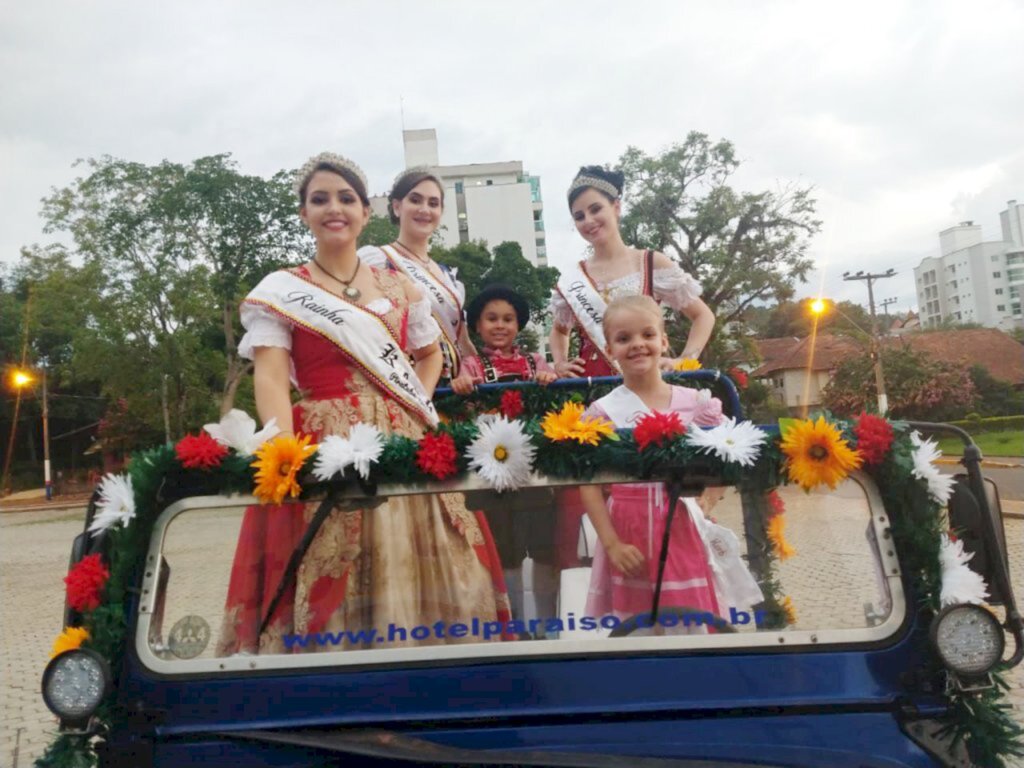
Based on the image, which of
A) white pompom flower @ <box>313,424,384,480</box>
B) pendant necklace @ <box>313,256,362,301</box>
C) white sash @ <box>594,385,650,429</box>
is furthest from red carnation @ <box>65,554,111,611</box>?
white sash @ <box>594,385,650,429</box>

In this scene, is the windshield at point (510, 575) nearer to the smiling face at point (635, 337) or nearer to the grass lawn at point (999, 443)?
the smiling face at point (635, 337)

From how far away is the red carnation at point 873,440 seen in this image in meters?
2.09

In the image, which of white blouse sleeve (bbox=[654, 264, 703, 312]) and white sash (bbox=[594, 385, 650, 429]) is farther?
white blouse sleeve (bbox=[654, 264, 703, 312])

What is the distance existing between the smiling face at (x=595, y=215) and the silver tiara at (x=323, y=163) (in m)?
1.28

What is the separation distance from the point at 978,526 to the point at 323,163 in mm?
2319

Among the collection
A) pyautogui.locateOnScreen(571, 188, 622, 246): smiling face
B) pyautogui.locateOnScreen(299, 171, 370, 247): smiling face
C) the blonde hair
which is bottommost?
the blonde hair

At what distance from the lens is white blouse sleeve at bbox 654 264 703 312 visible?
429 cm

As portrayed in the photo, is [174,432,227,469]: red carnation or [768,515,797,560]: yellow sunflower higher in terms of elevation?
[174,432,227,469]: red carnation

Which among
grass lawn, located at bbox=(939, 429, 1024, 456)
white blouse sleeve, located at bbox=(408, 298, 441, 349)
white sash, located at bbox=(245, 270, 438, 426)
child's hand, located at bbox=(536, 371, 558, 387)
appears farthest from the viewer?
grass lawn, located at bbox=(939, 429, 1024, 456)

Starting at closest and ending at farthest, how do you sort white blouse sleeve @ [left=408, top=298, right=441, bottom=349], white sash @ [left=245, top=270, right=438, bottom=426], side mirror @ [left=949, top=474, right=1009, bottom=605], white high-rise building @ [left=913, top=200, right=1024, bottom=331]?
side mirror @ [left=949, top=474, right=1009, bottom=605]
white sash @ [left=245, top=270, right=438, bottom=426]
white blouse sleeve @ [left=408, top=298, right=441, bottom=349]
white high-rise building @ [left=913, top=200, right=1024, bottom=331]

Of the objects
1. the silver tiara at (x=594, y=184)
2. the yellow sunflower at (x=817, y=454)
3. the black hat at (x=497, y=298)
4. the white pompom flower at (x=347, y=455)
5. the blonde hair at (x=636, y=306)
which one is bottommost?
the yellow sunflower at (x=817, y=454)

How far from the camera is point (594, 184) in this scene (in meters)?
4.23

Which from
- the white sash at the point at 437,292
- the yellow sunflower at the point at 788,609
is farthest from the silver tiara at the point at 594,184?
the yellow sunflower at the point at 788,609

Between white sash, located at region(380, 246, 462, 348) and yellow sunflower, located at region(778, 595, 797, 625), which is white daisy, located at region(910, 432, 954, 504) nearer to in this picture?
yellow sunflower, located at region(778, 595, 797, 625)
